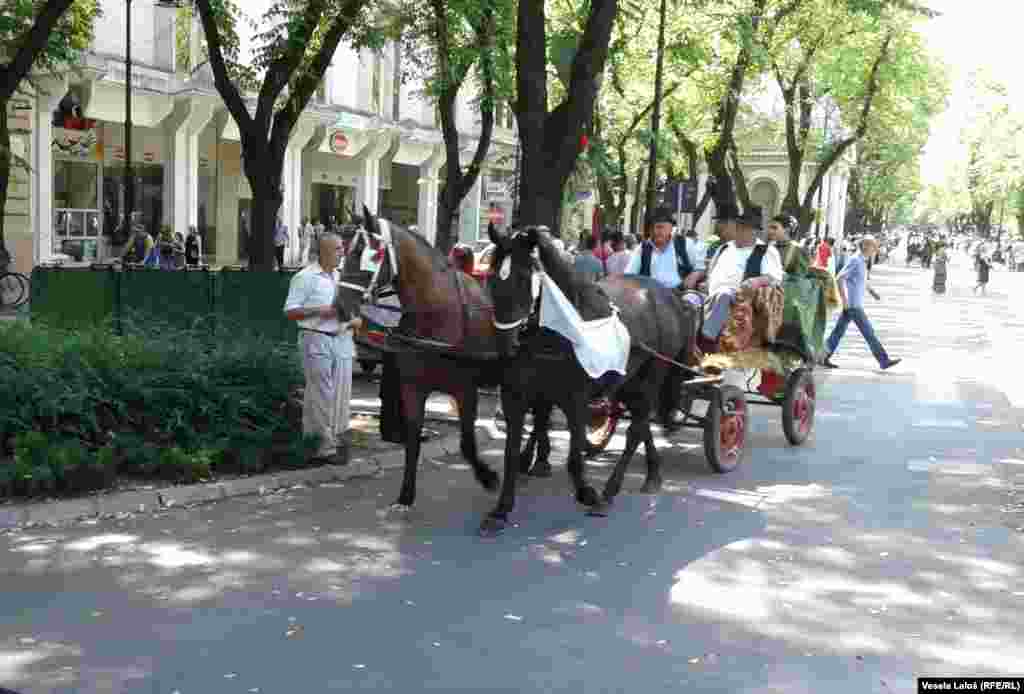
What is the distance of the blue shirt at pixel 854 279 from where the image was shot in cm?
1859

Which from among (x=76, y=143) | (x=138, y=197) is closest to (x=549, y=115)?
(x=76, y=143)

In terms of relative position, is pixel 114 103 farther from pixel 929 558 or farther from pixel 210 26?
pixel 929 558

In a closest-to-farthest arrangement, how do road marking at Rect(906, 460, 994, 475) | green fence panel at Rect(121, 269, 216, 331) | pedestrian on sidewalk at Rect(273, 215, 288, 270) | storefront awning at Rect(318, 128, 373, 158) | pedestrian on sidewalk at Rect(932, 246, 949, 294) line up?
road marking at Rect(906, 460, 994, 475) < green fence panel at Rect(121, 269, 216, 331) < pedestrian on sidewalk at Rect(273, 215, 288, 270) < storefront awning at Rect(318, 128, 373, 158) < pedestrian on sidewalk at Rect(932, 246, 949, 294)

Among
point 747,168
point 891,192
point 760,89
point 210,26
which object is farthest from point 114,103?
point 891,192

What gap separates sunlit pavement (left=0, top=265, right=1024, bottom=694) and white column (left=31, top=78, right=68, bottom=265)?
19598mm

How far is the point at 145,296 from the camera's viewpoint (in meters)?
13.9

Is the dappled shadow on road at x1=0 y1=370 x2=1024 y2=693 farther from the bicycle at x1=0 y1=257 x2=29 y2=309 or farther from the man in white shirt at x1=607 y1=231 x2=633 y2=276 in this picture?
the bicycle at x1=0 y1=257 x2=29 y2=309

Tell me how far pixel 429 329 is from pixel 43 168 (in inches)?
845

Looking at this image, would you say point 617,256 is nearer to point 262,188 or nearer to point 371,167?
point 262,188

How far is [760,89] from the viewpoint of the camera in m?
38.2

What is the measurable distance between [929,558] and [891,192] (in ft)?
276

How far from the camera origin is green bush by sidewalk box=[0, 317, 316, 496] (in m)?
8.19

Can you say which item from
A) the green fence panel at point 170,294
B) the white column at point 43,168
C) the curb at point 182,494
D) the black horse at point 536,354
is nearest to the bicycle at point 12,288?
the white column at point 43,168

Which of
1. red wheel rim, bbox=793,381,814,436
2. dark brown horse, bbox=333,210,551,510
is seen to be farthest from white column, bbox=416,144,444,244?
dark brown horse, bbox=333,210,551,510
